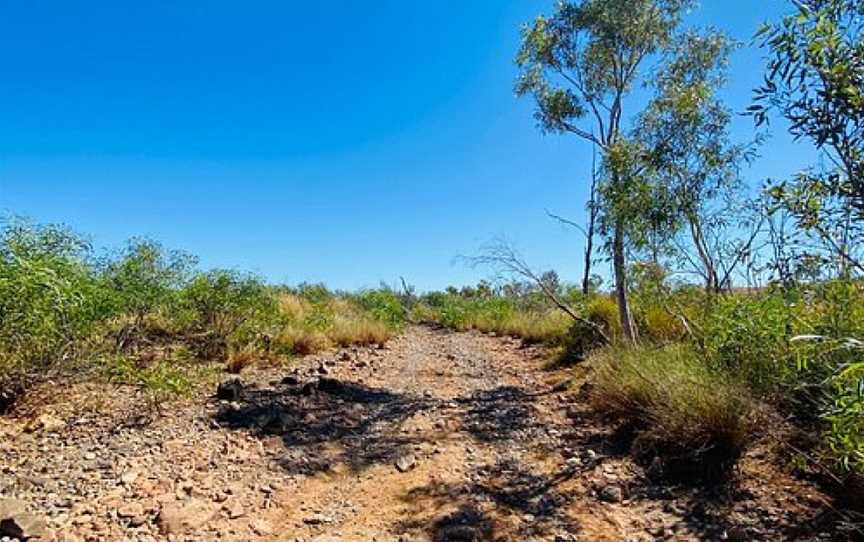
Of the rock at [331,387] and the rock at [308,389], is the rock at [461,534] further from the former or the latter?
the rock at [331,387]

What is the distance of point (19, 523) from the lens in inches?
104

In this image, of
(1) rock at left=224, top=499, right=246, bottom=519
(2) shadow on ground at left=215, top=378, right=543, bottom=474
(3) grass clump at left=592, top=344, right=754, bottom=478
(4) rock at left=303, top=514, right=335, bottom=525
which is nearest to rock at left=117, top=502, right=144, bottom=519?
(1) rock at left=224, top=499, right=246, bottom=519

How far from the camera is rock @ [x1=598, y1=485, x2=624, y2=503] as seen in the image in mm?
3684

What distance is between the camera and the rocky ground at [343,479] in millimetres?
3137

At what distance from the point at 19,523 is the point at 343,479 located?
2.00m

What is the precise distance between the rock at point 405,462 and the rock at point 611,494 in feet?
4.82

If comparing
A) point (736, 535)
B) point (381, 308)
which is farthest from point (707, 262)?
point (381, 308)

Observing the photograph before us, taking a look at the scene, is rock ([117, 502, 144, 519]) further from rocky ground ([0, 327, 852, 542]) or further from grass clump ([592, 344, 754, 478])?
grass clump ([592, 344, 754, 478])

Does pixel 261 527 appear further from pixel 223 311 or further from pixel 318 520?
pixel 223 311

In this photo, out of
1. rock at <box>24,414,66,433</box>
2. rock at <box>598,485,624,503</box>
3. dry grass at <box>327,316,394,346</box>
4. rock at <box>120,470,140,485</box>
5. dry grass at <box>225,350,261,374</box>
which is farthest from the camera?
dry grass at <box>327,316,394,346</box>

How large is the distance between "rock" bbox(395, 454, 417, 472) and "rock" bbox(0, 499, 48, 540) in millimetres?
2327

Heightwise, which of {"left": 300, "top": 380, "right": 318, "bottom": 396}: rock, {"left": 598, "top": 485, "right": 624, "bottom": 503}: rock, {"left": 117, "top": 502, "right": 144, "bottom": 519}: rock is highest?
{"left": 300, "top": 380, "right": 318, "bottom": 396}: rock

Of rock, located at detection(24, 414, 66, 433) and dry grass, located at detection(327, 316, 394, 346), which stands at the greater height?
dry grass, located at detection(327, 316, 394, 346)

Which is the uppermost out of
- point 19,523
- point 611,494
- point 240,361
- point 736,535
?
point 240,361
